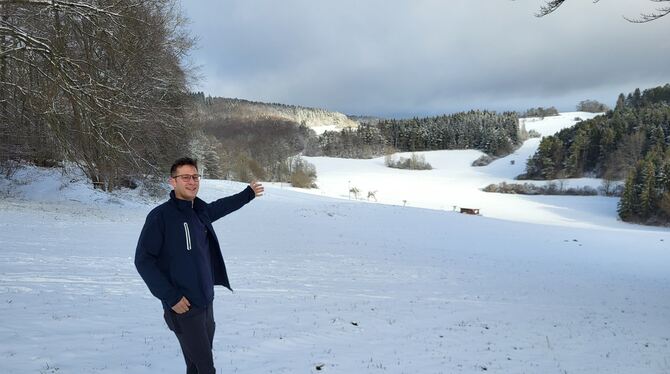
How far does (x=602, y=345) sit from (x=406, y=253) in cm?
1119

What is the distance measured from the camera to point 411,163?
98.2 meters

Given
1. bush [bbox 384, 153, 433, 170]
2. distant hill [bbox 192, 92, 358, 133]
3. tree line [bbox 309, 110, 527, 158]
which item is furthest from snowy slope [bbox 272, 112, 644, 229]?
distant hill [bbox 192, 92, 358, 133]

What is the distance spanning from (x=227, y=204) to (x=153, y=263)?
936mm

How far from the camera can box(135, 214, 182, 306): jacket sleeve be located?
9.25ft

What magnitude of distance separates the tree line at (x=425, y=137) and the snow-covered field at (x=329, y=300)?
301ft

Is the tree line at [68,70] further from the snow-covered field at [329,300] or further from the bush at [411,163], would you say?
the bush at [411,163]

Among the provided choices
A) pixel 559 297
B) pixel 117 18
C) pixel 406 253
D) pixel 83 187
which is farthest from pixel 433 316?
pixel 83 187

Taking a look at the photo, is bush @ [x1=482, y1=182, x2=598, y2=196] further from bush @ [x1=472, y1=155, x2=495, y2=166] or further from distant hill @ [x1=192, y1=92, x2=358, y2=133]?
distant hill @ [x1=192, y1=92, x2=358, y2=133]

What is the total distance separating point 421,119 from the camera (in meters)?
134

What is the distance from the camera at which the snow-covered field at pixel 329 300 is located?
557cm

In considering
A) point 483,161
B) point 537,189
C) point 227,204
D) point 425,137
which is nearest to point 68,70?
point 227,204

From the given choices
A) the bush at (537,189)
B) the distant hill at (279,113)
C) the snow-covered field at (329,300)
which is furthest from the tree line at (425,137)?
the snow-covered field at (329,300)

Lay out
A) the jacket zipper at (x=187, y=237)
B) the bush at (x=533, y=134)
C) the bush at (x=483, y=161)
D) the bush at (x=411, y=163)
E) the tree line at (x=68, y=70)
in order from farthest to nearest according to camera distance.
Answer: the bush at (x=533, y=134)
the bush at (x=483, y=161)
the bush at (x=411, y=163)
the tree line at (x=68, y=70)
the jacket zipper at (x=187, y=237)

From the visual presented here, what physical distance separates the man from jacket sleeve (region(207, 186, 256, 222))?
0.29 metres
